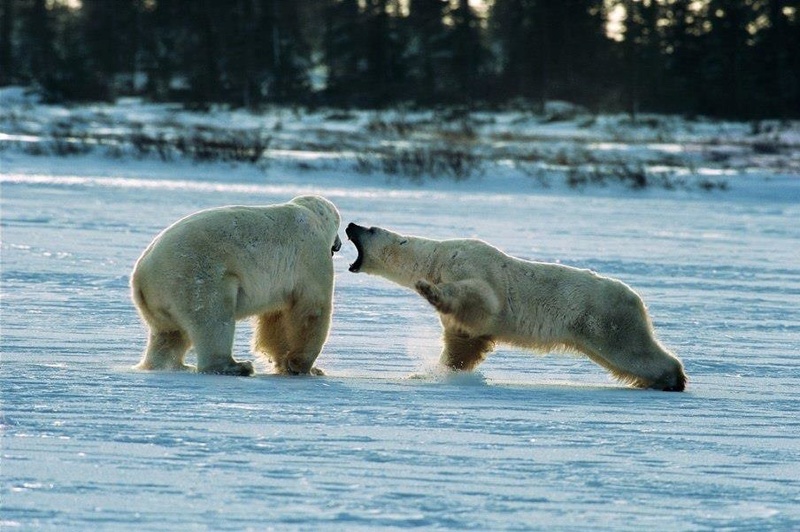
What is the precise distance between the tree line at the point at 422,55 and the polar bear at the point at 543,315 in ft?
132

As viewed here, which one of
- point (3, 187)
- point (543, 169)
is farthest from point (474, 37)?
point (3, 187)

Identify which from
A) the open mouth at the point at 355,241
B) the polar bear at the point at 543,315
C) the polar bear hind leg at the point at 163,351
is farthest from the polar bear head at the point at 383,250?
the polar bear hind leg at the point at 163,351

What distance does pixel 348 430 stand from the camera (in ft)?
15.4

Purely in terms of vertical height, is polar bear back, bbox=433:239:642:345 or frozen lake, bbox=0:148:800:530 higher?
polar bear back, bbox=433:239:642:345

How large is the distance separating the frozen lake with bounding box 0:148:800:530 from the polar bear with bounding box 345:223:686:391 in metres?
0.16

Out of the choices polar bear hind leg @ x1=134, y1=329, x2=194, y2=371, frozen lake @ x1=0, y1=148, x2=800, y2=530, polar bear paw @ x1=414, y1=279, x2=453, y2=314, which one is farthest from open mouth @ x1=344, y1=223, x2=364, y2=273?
polar bear hind leg @ x1=134, y1=329, x2=194, y2=371

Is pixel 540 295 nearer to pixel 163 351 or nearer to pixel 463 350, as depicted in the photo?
pixel 463 350

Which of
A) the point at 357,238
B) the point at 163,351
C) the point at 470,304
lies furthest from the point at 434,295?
the point at 163,351

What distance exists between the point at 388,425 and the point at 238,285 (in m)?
1.40

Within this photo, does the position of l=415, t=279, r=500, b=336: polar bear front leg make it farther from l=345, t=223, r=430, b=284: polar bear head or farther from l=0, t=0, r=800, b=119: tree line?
l=0, t=0, r=800, b=119: tree line

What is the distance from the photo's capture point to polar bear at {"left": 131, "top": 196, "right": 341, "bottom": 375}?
5785 millimetres

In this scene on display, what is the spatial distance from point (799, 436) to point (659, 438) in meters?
0.61

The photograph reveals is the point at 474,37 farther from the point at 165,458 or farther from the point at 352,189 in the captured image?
the point at 165,458

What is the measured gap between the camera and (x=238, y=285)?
19.4ft
